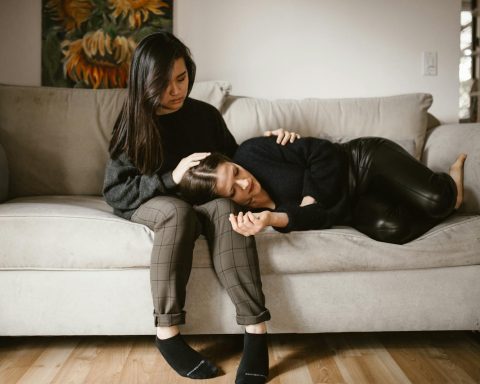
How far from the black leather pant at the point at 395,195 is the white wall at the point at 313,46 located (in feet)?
2.84

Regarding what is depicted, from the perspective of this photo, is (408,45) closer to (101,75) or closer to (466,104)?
(466,104)

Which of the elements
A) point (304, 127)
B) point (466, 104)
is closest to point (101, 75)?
point (304, 127)

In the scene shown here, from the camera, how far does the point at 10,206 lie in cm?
146

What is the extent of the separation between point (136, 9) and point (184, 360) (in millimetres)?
1772

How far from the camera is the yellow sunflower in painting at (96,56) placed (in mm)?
2256

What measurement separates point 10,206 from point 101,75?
3.41 feet

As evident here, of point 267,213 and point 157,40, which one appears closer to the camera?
point 267,213

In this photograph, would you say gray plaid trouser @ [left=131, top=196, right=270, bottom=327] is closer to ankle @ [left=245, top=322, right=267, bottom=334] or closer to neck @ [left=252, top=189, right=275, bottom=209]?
ankle @ [left=245, top=322, right=267, bottom=334]

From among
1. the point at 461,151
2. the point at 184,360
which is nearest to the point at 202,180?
the point at 184,360

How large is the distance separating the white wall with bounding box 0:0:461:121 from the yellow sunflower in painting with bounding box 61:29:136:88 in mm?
182

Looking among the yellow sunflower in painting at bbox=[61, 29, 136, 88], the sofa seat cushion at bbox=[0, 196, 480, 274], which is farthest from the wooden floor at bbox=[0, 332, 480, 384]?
the yellow sunflower in painting at bbox=[61, 29, 136, 88]

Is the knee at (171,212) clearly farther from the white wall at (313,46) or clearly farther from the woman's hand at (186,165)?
the white wall at (313,46)

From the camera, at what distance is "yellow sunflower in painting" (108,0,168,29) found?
2260 millimetres

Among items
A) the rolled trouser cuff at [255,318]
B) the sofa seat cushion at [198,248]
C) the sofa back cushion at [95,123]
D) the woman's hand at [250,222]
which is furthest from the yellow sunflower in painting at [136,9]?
the rolled trouser cuff at [255,318]
